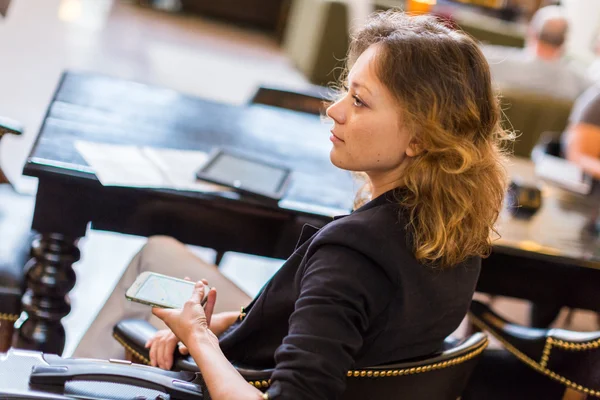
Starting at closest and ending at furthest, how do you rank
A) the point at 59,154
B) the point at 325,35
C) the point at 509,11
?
1. the point at 59,154
2. the point at 325,35
3. the point at 509,11

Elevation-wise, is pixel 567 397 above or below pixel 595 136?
below

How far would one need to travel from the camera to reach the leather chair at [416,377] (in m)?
1.24

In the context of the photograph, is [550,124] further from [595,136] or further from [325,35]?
[325,35]

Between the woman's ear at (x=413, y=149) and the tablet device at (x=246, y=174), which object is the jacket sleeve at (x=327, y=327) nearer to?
the woman's ear at (x=413, y=149)

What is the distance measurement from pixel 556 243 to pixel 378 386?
1.14 metres

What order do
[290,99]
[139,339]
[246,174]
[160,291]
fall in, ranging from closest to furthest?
[160,291], [139,339], [246,174], [290,99]

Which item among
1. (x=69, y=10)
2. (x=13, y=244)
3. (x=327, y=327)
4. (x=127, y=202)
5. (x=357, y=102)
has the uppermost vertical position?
(x=357, y=102)

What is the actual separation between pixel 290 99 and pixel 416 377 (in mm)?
1785

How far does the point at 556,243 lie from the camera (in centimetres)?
221

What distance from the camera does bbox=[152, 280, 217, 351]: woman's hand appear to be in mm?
1312

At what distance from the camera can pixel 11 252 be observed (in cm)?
198

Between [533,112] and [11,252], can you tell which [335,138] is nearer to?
[11,252]

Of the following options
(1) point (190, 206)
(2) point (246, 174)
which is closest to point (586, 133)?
(2) point (246, 174)

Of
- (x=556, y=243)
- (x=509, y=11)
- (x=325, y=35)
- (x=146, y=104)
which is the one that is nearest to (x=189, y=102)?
(x=146, y=104)
